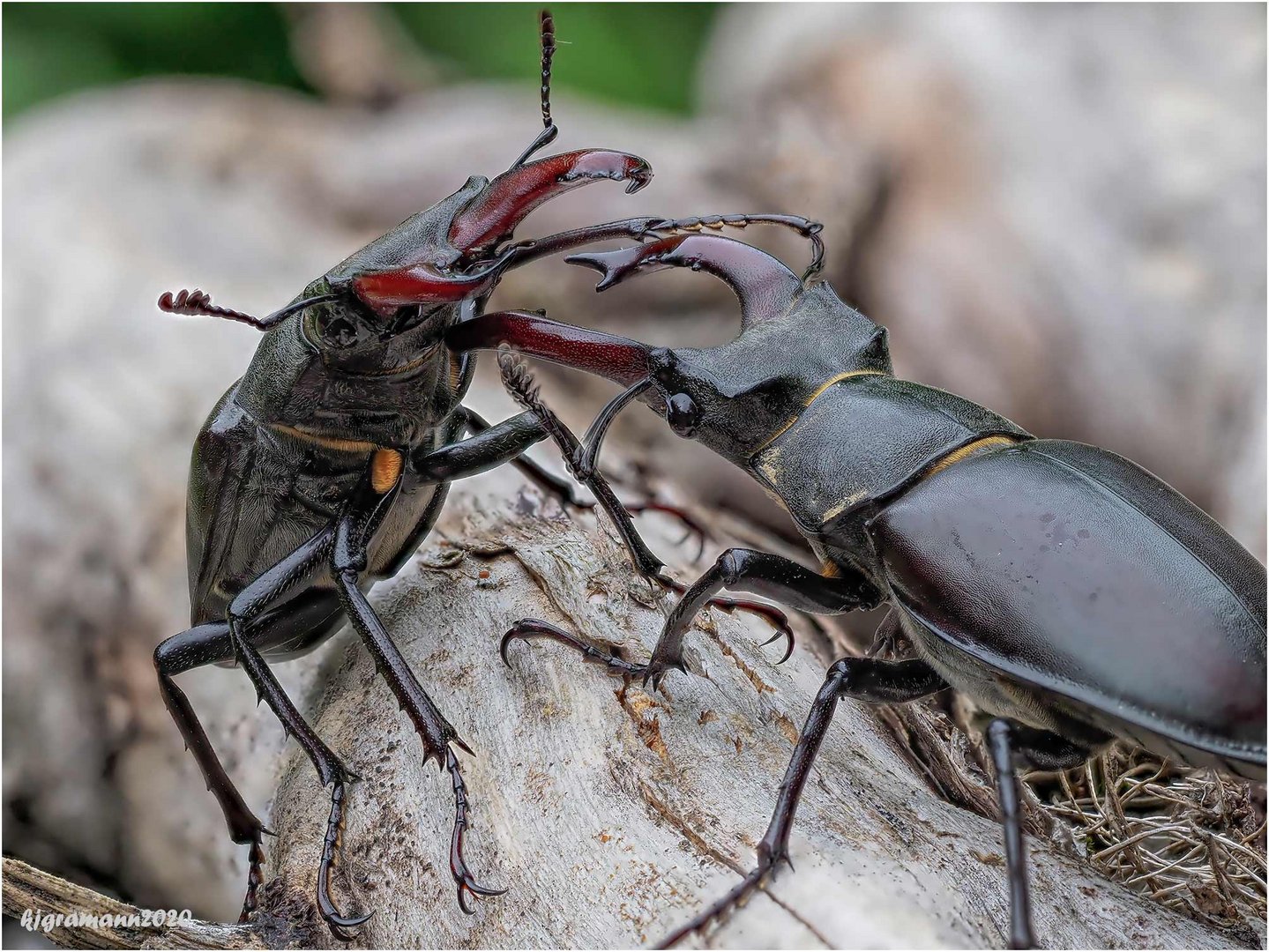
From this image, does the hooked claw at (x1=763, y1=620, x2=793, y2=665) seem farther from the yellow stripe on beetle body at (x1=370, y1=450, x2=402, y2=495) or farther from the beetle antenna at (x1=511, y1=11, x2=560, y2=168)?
the beetle antenna at (x1=511, y1=11, x2=560, y2=168)

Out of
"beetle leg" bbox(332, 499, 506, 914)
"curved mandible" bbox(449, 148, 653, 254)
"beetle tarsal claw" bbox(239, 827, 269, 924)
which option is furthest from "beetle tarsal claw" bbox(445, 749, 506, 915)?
"curved mandible" bbox(449, 148, 653, 254)

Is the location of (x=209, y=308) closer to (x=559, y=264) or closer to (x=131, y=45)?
(x=559, y=264)

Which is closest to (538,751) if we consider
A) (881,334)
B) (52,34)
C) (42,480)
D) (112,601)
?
(881,334)

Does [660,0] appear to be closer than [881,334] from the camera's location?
No

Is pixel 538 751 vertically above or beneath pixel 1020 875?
beneath

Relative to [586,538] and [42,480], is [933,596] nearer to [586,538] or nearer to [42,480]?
[586,538]

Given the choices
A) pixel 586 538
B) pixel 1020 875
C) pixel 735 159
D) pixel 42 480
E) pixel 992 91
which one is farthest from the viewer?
pixel 735 159

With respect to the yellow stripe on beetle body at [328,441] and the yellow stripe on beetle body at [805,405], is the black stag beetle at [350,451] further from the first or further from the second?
the yellow stripe on beetle body at [805,405]

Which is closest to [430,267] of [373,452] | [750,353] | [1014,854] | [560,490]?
[373,452]
